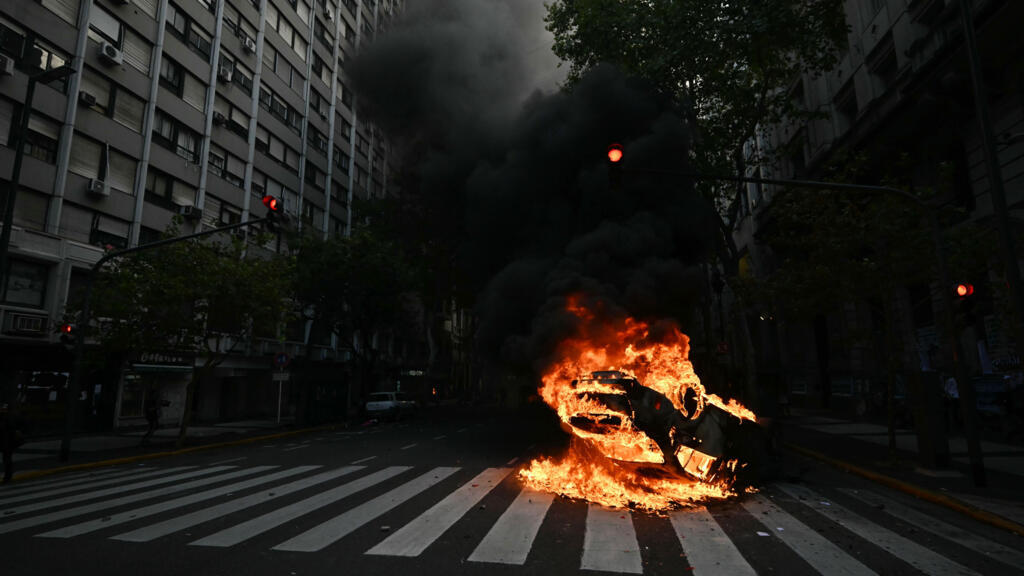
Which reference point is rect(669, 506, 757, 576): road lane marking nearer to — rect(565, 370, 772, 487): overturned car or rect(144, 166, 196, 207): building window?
rect(565, 370, 772, 487): overturned car

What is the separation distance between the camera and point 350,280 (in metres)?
27.0

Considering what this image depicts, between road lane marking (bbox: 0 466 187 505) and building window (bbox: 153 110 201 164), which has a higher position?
building window (bbox: 153 110 201 164)

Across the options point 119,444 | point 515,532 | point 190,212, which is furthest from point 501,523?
point 190,212

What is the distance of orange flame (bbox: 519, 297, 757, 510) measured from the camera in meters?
8.42

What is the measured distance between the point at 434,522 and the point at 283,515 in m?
2.21

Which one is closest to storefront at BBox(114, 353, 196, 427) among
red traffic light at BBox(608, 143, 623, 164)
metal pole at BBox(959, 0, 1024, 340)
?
red traffic light at BBox(608, 143, 623, 164)

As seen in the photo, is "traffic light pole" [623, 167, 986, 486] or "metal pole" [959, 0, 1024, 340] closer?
"metal pole" [959, 0, 1024, 340]

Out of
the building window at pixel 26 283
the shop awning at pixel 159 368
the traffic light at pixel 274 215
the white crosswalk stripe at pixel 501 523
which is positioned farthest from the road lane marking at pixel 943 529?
the shop awning at pixel 159 368

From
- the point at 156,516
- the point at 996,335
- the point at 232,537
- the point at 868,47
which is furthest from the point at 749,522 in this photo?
the point at 868,47

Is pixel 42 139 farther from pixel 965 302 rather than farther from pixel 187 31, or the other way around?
pixel 965 302

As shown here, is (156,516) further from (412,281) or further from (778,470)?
(412,281)

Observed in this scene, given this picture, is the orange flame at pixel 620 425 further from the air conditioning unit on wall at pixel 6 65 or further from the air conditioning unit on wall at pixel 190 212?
the air conditioning unit on wall at pixel 190 212

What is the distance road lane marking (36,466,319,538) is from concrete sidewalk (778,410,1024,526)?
11161 mm

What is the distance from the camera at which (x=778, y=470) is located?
9.98 m
